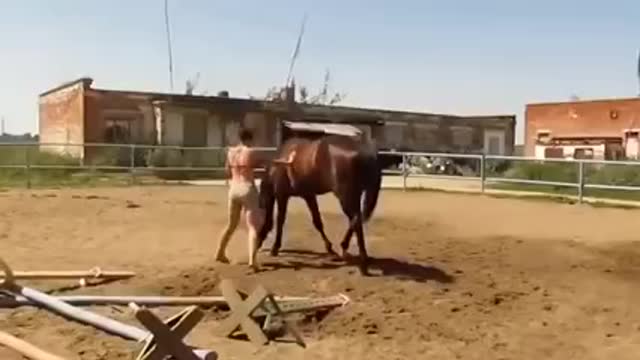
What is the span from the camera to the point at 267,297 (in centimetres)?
759

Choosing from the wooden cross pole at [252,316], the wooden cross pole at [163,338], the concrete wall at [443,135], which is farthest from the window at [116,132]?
the wooden cross pole at [163,338]

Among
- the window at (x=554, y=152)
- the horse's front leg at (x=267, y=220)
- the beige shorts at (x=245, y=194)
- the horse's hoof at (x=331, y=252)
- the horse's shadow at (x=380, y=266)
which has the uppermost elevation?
the window at (x=554, y=152)

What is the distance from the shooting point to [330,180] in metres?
9.91

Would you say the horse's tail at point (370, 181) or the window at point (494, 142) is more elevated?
the window at point (494, 142)

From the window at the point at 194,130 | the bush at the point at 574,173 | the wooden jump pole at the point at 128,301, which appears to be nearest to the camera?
the wooden jump pole at the point at 128,301

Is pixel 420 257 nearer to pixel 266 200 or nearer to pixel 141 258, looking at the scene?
pixel 266 200

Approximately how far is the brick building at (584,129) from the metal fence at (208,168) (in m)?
12.0

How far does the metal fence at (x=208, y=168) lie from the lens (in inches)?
832

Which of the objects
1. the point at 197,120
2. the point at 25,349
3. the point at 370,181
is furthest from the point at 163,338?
the point at 197,120

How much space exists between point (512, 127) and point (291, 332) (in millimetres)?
40240

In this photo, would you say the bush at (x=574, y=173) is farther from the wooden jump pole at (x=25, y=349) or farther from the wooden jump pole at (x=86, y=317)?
the wooden jump pole at (x=25, y=349)

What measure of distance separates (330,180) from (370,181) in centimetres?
48

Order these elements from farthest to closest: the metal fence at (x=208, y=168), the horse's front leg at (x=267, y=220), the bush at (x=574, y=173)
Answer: the bush at (x=574, y=173), the metal fence at (x=208, y=168), the horse's front leg at (x=267, y=220)

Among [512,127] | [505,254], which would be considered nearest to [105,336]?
[505,254]
